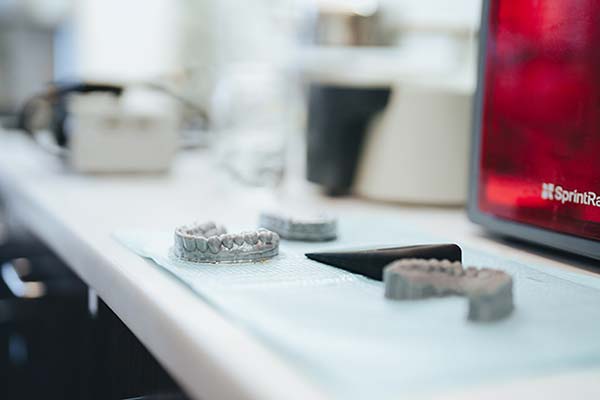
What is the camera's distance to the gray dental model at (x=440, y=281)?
0.47 m

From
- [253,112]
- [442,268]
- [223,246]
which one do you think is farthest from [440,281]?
[253,112]

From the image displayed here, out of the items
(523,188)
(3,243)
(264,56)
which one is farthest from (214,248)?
(264,56)

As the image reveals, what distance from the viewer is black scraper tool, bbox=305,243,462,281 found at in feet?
1.81

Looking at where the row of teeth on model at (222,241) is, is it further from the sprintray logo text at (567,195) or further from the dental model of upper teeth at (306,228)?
the sprintray logo text at (567,195)

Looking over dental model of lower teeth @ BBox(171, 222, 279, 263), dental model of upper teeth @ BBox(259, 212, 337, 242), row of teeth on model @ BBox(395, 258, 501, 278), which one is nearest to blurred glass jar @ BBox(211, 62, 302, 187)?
dental model of upper teeth @ BBox(259, 212, 337, 242)

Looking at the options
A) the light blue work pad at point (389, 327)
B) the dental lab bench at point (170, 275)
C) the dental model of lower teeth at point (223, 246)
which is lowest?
the dental lab bench at point (170, 275)

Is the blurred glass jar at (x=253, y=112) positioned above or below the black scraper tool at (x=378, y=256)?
above

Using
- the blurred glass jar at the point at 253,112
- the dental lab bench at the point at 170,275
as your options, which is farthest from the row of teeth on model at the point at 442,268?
the blurred glass jar at the point at 253,112

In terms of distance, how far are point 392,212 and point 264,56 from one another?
851 millimetres

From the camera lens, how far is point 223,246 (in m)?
0.59

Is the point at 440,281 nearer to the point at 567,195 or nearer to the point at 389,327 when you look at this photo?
the point at 389,327

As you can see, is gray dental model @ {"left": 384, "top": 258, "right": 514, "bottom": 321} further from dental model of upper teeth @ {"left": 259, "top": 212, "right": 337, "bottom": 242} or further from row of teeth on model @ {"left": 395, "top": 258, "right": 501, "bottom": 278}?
dental model of upper teeth @ {"left": 259, "top": 212, "right": 337, "bottom": 242}

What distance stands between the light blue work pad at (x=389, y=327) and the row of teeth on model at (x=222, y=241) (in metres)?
0.02

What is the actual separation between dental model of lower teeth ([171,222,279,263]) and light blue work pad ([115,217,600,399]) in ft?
0.03
